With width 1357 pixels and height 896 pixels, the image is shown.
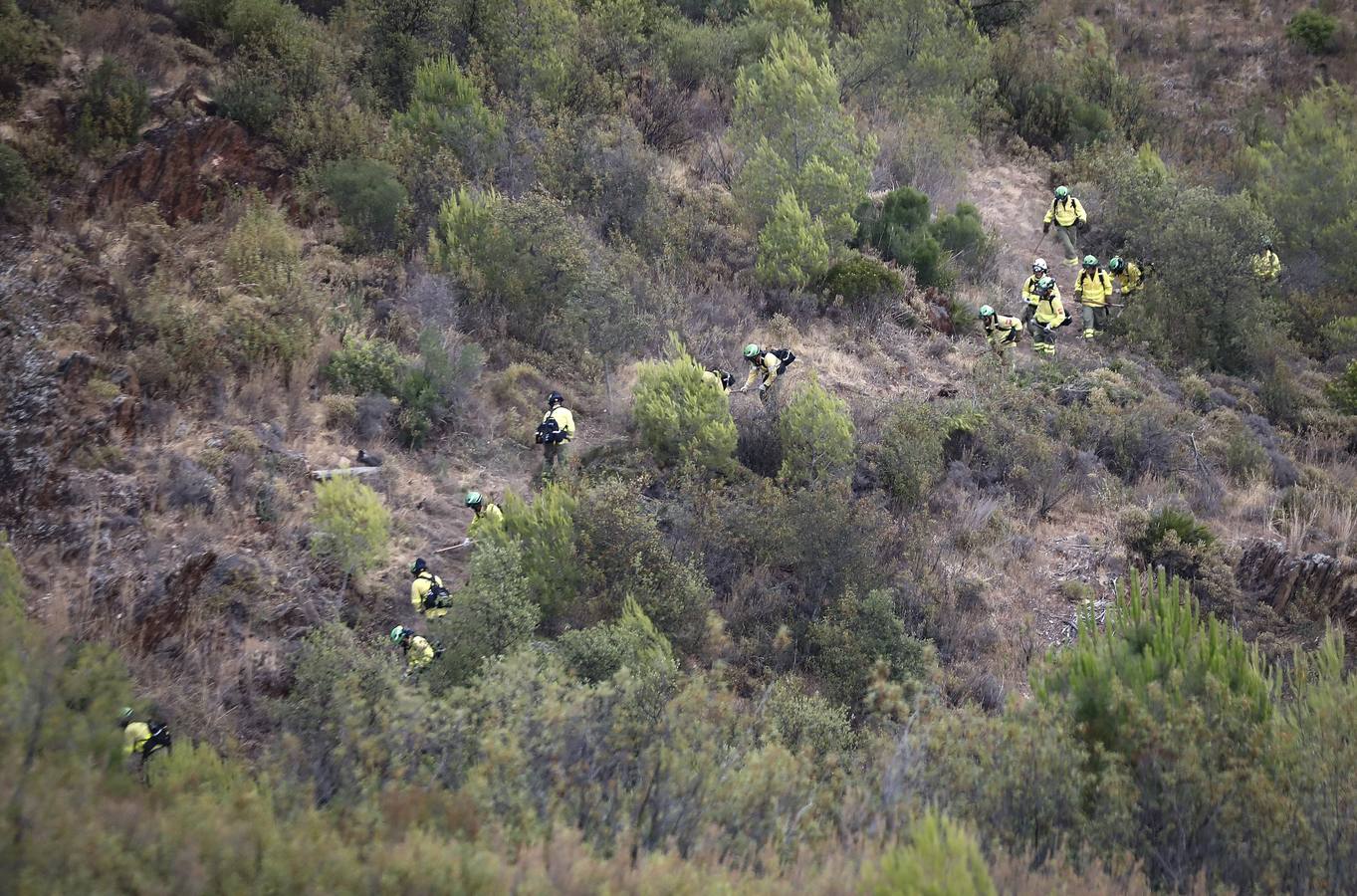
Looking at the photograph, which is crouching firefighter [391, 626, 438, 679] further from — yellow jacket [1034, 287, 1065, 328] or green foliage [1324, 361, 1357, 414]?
green foliage [1324, 361, 1357, 414]

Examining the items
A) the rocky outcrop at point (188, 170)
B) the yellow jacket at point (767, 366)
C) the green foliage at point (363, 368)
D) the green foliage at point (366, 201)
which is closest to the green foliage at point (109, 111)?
the rocky outcrop at point (188, 170)

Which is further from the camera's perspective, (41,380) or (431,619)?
(41,380)

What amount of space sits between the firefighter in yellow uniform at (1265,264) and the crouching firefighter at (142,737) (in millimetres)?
18016

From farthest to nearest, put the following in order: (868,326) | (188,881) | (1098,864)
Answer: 1. (868,326)
2. (1098,864)
3. (188,881)

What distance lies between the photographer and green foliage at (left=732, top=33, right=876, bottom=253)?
60.3ft

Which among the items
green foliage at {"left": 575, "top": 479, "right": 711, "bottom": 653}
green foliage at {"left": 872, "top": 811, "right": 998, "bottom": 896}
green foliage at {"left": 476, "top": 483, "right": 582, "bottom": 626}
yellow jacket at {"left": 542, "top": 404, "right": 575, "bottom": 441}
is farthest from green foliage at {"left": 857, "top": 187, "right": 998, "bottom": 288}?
green foliage at {"left": 872, "top": 811, "right": 998, "bottom": 896}

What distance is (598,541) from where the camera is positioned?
451 inches

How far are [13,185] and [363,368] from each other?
448cm

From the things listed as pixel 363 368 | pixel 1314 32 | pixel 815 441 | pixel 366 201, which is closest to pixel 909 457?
pixel 815 441

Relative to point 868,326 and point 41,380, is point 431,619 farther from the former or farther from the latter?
point 868,326

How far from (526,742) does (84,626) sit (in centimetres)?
438

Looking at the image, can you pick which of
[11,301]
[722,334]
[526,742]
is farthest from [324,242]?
[526,742]

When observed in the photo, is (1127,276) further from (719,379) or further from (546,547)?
(546,547)

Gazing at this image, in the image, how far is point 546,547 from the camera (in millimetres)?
11234
